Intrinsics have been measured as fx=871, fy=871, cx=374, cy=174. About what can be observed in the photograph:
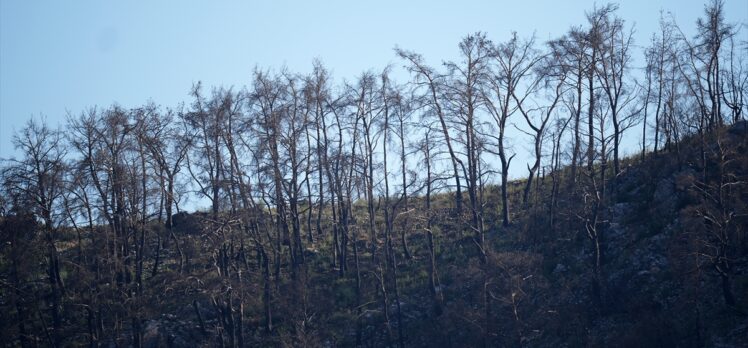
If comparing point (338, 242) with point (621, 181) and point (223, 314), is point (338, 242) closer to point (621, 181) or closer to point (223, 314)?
point (223, 314)

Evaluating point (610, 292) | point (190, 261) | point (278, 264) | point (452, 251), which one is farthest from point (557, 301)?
point (190, 261)

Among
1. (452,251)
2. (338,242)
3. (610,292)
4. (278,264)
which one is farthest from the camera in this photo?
(338,242)

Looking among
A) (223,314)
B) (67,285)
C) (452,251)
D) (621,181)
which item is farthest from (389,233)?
(67,285)

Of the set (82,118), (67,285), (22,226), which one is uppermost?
(82,118)

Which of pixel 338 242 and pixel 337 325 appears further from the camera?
pixel 338 242

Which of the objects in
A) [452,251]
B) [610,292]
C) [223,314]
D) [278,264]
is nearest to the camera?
[610,292]

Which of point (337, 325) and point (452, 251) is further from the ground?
point (452, 251)

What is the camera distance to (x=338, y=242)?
46719 mm

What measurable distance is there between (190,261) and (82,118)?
8.75m

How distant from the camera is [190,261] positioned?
43.7m

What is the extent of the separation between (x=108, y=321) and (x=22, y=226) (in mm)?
5971

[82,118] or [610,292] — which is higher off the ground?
[82,118]

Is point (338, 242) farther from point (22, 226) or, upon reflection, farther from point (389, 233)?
point (22, 226)

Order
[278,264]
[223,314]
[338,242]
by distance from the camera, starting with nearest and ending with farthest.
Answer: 1. [223,314]
2. [278,264]
3. [338,242]
